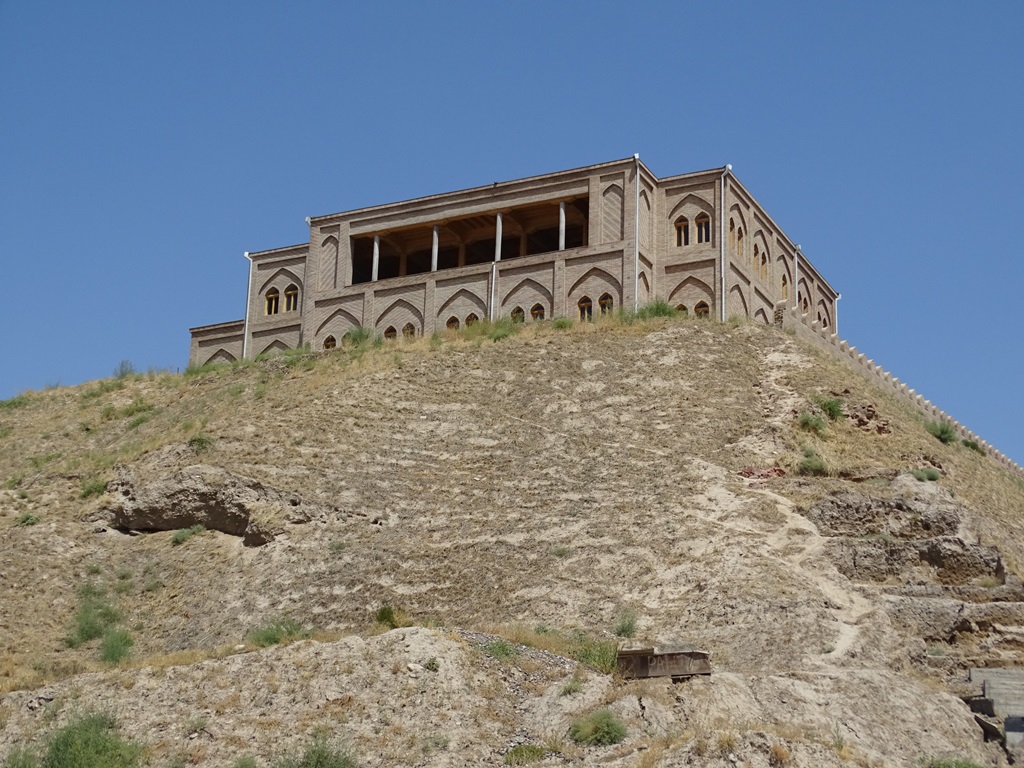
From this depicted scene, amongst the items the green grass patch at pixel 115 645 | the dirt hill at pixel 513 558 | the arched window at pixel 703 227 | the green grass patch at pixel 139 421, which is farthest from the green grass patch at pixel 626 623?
the arched window at pixel 703 227

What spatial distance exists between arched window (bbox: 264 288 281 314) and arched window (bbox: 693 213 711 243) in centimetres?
1472

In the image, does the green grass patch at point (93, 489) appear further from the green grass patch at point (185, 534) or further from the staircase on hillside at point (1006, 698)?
the staircase on hillside at point (1006, 698)

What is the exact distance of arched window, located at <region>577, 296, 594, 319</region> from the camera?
4088 cm

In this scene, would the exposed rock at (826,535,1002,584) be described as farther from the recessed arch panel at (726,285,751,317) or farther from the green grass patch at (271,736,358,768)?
the recessed arch panel at (726,285,751,317)

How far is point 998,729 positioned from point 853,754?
3.46 meters

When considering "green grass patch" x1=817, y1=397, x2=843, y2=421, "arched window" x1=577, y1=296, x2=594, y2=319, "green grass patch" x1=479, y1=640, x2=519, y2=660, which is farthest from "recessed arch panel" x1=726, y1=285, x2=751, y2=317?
"green grass patch" x1=479, y1=640, x2=519, y2=660

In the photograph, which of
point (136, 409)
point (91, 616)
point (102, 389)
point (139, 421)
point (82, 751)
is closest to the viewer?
point (82, 751)

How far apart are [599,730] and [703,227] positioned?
27000 millimetres

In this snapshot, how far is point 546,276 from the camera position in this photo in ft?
138

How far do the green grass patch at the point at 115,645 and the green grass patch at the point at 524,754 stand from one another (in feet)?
27.9

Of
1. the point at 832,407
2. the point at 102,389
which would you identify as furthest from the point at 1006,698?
the point at 102,389

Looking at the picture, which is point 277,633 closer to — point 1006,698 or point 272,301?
point 1006,698

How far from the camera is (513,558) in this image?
24.6m

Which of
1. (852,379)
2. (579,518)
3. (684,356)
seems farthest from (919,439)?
(579,518)
